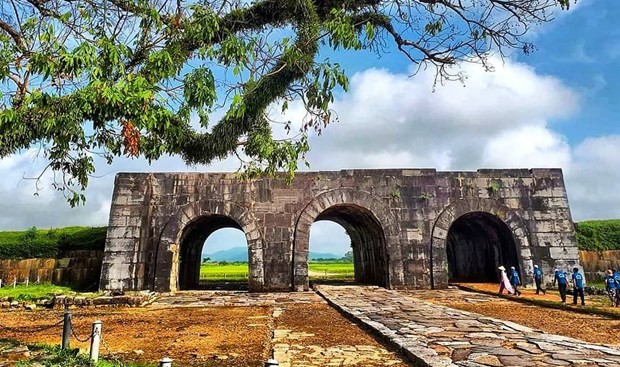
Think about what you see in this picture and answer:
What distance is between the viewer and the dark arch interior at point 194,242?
16188mm

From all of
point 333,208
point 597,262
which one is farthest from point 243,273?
point 597,262

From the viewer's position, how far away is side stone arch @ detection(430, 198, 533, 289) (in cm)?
1497

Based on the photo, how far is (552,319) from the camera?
350 inches

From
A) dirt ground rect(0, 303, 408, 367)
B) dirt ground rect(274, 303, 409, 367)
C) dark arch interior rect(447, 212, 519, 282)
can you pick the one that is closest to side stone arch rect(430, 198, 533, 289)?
dark arch interior rect(447, 212, 519, 282)

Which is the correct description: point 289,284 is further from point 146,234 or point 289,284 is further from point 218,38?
point 218,38

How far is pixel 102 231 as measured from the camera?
1670 centimetres

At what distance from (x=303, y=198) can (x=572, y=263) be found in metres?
9.72

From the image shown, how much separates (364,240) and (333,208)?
11.1 feet

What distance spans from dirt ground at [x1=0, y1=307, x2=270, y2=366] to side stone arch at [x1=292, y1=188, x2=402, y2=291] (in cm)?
409

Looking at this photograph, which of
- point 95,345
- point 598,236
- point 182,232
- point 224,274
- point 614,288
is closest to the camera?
point 95,345

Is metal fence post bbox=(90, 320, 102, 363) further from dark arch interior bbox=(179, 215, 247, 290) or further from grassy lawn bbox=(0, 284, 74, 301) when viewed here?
dark arch interior bbox=(179, 215, 247, 290)

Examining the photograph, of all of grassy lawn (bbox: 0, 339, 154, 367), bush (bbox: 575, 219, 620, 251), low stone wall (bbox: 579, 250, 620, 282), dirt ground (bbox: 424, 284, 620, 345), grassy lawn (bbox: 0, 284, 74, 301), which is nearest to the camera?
grassy lawn (bbox: 0, 339, 154, 367)

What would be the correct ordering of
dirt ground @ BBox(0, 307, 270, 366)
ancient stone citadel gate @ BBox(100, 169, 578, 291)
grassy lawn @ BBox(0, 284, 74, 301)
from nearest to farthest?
dirt ground @ BBox(0, 307, 270, 366), grassy lawn @ BBox(0, 284, 74, 301), ancient stone citadel gate @ BBox(100, 169, 578, 291)

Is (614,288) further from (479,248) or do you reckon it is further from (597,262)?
(479,248)
